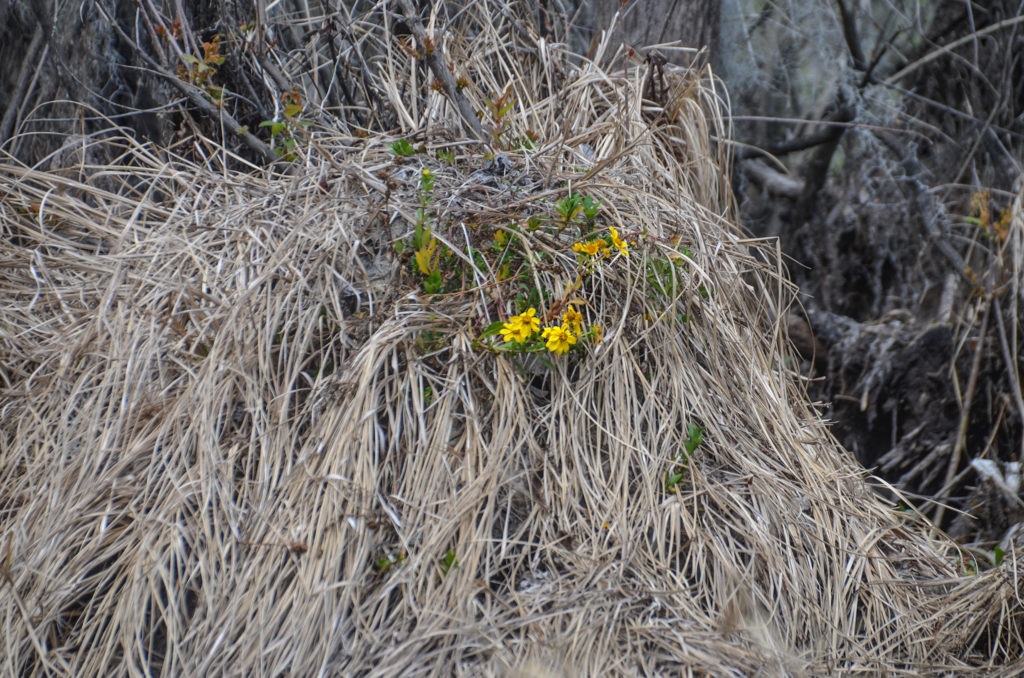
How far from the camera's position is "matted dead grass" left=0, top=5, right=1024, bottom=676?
4.89 feet

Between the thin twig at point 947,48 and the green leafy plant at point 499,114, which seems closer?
the green leafy plant at point 499,114

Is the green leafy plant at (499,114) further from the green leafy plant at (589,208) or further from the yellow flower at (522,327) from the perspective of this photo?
the yellow flower at (522,327)

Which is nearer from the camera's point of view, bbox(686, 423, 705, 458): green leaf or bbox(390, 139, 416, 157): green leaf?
bbox(686, 423, 705, 458): green leaf

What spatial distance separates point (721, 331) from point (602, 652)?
90 cm

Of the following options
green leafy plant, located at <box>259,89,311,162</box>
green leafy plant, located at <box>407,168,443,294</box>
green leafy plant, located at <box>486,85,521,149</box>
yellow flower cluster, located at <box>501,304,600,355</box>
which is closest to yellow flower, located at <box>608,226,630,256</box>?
yellow flower cluster, located at <box>501,304,600,355</box>

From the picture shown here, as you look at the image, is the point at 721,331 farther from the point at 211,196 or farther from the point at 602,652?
the point at 211,196

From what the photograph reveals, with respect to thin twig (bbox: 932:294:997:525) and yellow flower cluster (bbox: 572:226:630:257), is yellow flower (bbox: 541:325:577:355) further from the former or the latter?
thin twig (bbox: 932:294:997:525)

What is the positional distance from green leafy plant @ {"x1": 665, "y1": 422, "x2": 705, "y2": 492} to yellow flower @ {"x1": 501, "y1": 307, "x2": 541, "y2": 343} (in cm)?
45

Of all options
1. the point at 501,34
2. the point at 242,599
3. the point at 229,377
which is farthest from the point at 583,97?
the point at 242,599

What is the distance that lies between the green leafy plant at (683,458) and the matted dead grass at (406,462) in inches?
1.1

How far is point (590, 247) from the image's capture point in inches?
70.9

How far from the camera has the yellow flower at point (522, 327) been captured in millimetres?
1674

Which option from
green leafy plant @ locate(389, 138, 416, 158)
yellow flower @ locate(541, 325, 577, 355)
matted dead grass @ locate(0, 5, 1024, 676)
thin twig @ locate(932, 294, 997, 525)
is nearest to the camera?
matted dead grass @ locate(0, 5, 1024, 676)

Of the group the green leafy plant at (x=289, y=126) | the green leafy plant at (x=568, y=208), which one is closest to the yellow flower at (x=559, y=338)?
the green leafy plant at (x=568, y=208)
